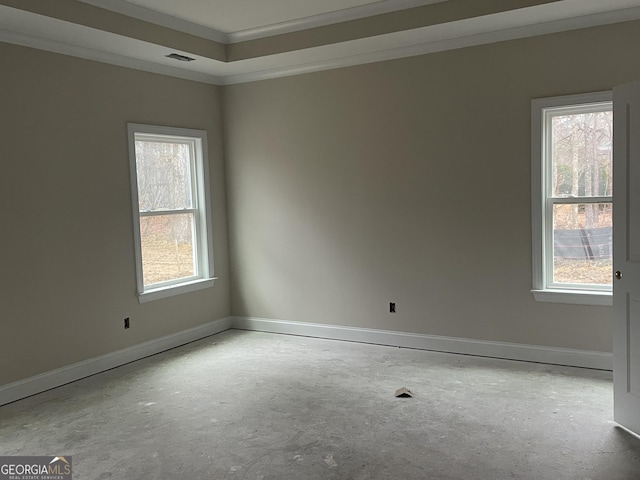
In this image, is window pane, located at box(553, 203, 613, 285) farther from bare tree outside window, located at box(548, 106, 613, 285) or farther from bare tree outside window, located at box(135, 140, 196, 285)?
bare tree outside window, located at box(135, 140, 196, 285)

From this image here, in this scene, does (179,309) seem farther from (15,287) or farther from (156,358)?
(15,287)

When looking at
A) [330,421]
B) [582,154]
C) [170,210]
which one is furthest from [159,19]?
[582,154]

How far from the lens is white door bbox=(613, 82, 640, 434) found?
3180mm

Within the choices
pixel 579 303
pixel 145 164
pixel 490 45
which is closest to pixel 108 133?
pixel 145 164

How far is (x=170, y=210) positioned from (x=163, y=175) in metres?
0.34

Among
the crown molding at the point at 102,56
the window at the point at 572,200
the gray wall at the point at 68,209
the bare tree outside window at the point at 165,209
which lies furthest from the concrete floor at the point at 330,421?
the crown molding at the point at 102,56

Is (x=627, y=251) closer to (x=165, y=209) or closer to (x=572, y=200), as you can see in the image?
(x=572, y=200)

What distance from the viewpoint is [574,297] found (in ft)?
14.6

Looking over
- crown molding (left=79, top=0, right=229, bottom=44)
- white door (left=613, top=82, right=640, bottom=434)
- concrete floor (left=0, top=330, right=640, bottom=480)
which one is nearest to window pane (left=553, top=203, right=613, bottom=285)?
concrete floor (left=0, top=330, right=640, bottom=480)

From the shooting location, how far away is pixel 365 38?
4.60 m

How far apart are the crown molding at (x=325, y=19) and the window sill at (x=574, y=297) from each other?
7.94 feet

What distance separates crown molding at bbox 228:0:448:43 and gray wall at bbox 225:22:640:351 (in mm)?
647

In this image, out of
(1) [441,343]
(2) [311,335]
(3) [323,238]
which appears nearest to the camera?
(1) [441,343]

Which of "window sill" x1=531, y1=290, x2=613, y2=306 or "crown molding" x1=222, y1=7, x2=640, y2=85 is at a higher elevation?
"crown molding" x1=222, y1=7, x2=640, y2=85
